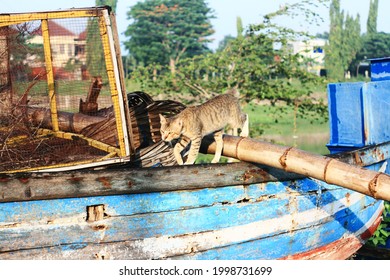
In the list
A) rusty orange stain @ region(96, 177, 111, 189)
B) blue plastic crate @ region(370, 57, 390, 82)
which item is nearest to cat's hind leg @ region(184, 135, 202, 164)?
rusty orange stain @ region(96, 177, 111, 189)

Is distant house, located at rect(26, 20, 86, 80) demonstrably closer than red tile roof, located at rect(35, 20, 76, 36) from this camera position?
No

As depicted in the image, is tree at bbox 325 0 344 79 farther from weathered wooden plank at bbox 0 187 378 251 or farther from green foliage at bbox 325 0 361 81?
weathered wooden plank at bbox 0 187 378 251

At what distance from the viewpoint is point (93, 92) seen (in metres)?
5.31

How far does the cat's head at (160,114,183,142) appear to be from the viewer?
18.5ft

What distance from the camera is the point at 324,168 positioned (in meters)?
4.82

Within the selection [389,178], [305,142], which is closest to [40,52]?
[389,178]

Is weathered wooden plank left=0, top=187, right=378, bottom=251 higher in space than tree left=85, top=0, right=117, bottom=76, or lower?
lower

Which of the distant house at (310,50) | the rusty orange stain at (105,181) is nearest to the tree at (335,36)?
the distant house at (310,50)

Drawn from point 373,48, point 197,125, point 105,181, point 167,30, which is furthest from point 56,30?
point 373,48

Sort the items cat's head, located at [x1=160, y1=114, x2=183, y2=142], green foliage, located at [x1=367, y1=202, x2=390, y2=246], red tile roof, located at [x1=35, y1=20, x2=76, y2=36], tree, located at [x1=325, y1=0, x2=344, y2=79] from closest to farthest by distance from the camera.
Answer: red tile roof, located at [x1=35, y1=20, x2=76, y2=36]
cat's head, located at [x1=160, y1=114, x2=183, y2=142]
green foliage, located at [x1=367, y1=202, x2=390, y2=246]
tree, located at [x1=325, y1=0, x2=344, y2=79]

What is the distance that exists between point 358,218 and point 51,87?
327 cm

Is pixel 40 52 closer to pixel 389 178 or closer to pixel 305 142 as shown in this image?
pixel 389 178

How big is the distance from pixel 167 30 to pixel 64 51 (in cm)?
4959

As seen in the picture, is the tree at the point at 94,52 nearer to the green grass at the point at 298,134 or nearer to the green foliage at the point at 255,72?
the green foliage at the point at 255,72
